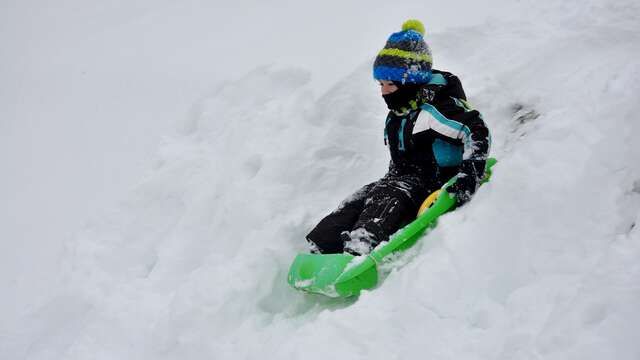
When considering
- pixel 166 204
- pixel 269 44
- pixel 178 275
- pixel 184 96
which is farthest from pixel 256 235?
pixel 269 44

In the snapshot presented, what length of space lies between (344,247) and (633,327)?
1.38 m

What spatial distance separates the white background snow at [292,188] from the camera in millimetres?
2119

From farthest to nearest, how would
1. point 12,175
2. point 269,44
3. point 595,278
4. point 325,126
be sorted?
point 269,44, point 12,175, point 325,126, point 595,278

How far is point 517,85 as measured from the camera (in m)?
3.85

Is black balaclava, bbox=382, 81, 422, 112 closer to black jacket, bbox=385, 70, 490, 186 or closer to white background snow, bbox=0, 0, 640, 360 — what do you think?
black jacket, bbox=385, 70, 490, 186

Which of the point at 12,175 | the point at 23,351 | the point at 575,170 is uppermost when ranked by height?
the point at 12,175

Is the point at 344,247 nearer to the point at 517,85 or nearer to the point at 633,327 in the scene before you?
the point at 633,327

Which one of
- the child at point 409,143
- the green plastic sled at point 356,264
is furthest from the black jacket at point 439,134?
the green plastic sled at point 356,264

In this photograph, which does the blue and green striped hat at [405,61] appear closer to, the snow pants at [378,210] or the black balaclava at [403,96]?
the black balaclava at [403,96]

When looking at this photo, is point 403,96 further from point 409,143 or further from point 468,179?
point 468,179

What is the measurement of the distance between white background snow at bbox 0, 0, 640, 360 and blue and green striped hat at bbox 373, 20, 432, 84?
660mm

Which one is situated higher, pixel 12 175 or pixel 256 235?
pixel 12 175

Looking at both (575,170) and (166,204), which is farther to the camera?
(166,204)

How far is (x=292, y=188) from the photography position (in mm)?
3930
